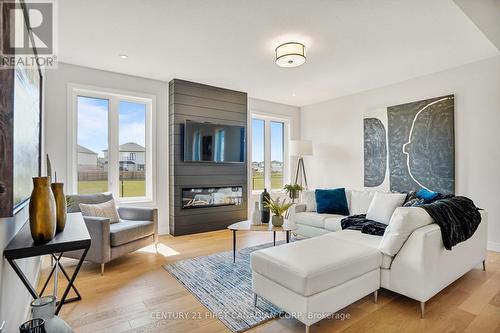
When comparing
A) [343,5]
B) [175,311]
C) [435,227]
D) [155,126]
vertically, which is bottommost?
[175,311]

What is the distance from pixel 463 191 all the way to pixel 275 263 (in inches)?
137

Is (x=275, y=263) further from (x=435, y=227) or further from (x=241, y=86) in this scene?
(x=241, y=86)

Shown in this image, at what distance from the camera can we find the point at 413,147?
4.29 meters

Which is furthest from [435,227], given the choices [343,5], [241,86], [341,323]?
[241,86]

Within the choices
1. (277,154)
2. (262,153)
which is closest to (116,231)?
(262,153)

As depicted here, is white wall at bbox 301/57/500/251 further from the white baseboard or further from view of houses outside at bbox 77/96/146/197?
view of houses outside at bbox 77/96/146/197

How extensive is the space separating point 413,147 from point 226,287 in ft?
Result: 12.0

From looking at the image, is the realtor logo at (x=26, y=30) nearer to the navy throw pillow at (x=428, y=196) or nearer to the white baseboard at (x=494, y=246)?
the navy throw pillow at (x=428, y=196)

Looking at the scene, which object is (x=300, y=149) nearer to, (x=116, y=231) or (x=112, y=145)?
(x=112, y=145)

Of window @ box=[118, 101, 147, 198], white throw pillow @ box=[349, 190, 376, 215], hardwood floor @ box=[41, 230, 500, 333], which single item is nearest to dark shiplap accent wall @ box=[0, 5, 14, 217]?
hardwood floor @ box=[41, 230, 500, 333]

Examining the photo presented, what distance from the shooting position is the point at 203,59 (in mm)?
3607

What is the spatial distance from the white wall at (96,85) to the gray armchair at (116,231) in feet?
2.49

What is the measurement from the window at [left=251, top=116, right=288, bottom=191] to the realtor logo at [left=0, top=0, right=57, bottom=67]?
12.3 ft

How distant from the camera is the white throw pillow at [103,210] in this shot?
3119 mm
